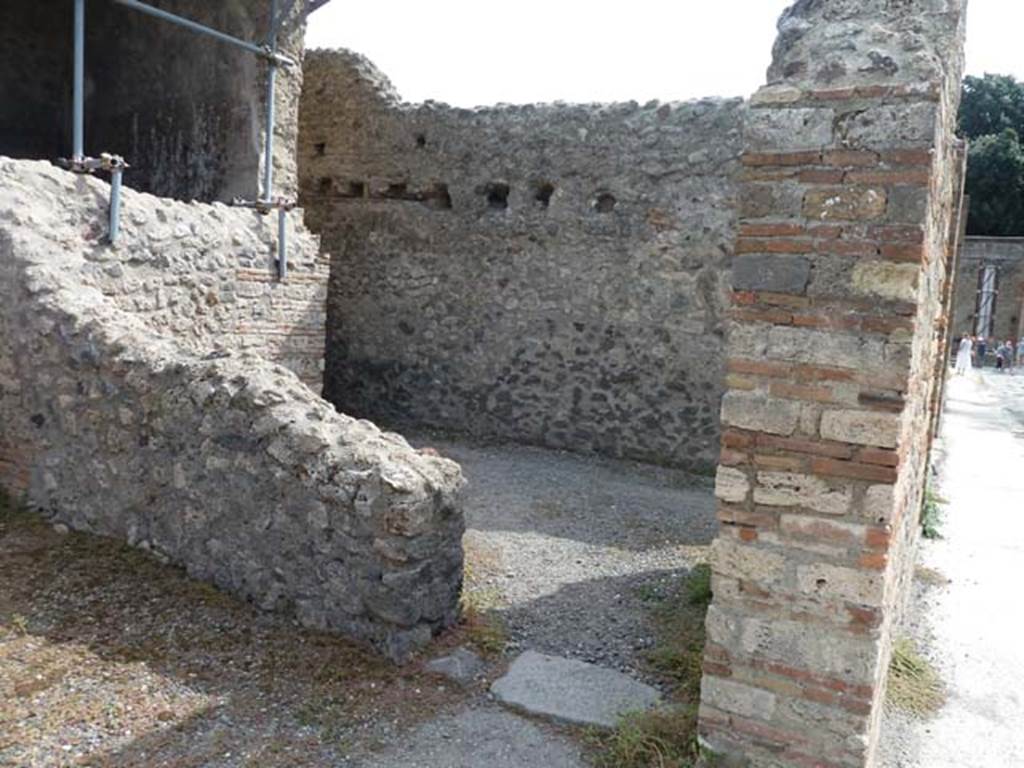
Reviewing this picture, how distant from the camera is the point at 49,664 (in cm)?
380

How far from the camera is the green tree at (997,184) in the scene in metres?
33.4

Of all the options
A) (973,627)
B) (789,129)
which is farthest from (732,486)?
(973,627)

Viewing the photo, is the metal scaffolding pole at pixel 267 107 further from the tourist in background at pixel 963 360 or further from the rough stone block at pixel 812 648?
the tourist in background at pixel 963 360

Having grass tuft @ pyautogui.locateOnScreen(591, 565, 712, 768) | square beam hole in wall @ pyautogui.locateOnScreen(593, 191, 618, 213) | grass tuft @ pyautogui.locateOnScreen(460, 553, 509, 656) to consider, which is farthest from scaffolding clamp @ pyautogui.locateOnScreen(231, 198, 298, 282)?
grass tuft @ pyautogui.locateOnScreen(591, 565, 712, 768)

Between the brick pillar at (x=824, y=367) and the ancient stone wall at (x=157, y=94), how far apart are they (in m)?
6.48

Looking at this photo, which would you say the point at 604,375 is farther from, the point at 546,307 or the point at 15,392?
the point at 15,392

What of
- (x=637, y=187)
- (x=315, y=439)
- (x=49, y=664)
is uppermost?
(x=637, y=187)

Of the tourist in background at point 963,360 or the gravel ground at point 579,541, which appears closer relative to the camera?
the gravel ground at point 579,541

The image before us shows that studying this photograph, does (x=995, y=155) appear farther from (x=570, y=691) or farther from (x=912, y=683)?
(x=570, y=691)

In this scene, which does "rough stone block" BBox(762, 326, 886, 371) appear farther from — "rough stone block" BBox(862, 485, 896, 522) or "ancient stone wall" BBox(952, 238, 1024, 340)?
"ancient stone wall" BBox(952, 238, 1024, 340)

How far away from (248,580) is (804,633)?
8.87 ft

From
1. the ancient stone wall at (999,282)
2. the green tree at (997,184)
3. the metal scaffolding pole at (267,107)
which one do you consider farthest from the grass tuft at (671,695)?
the green tree at (997,184)

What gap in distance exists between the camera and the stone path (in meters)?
3.82

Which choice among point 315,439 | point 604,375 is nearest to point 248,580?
point 315,439
